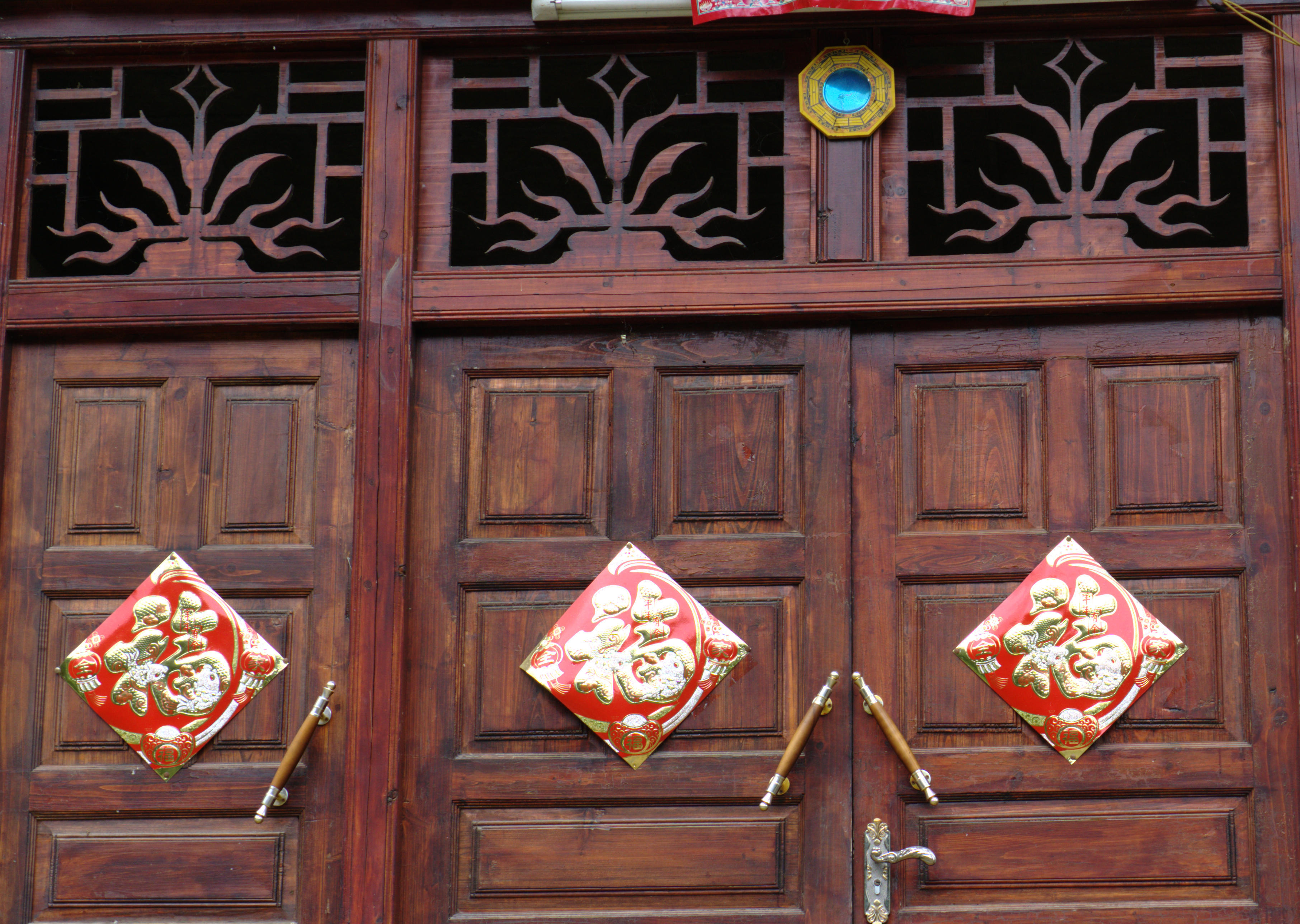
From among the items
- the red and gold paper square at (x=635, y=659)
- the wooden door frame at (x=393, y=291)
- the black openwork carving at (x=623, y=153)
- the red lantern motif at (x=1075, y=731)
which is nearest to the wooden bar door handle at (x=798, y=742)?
the red and gold paper square at (x=635, y=659)

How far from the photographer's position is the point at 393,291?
3.83m

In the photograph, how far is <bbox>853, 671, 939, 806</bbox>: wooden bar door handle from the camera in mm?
3566

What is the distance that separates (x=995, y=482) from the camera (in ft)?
12.3

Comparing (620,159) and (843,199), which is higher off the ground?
(620,159)

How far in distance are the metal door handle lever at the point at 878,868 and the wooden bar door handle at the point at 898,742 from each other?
0.53 feet

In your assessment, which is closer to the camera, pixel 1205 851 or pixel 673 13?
pixel 1205 851

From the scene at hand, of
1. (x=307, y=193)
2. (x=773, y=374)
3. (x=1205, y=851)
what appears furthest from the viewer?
(x=307, y=193)


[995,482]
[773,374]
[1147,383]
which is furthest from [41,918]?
[1147,383]

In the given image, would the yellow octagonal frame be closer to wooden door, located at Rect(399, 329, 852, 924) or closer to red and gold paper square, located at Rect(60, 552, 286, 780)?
wooden door, located at Rect(399, 329, 852, 924)

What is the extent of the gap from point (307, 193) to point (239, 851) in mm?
2891

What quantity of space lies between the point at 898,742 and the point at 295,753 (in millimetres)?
1741

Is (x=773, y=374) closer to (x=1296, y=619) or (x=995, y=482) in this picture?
(x=995, y=482)

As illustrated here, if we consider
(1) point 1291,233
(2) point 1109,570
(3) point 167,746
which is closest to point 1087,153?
(1) point 1291,233

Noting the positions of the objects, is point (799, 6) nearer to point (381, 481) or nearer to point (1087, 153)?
point (1087, 153)
